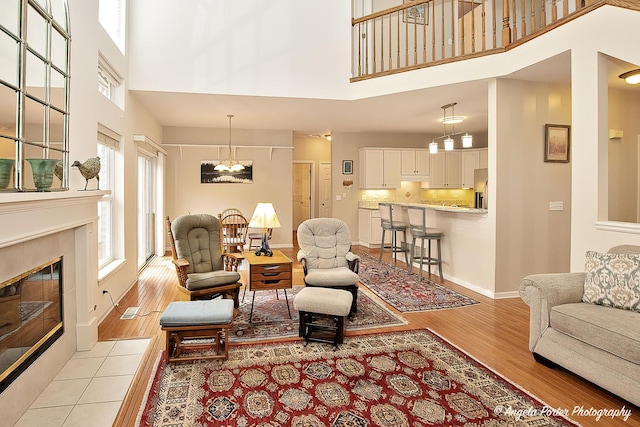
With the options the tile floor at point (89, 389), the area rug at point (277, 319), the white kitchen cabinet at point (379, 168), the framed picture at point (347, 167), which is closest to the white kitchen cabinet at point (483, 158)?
the white kitchen cabinet at point (379, 168)

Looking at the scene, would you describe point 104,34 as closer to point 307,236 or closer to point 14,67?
point 14,67

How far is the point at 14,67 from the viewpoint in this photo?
214cm

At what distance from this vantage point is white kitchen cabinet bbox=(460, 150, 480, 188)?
893 centimetres

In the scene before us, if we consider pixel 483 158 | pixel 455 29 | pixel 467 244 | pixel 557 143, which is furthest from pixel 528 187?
pixel 483 158

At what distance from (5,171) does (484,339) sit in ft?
12.1

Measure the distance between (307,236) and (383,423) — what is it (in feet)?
8.05

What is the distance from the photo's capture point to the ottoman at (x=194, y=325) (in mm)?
2865

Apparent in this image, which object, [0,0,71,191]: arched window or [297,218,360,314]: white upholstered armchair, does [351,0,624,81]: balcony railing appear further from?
[0,0,71,191]: arched window

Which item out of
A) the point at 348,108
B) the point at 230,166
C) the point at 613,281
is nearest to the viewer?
the point at 613,281

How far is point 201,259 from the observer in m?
4.18

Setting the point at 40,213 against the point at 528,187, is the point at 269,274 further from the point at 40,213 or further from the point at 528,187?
the point at 528,187

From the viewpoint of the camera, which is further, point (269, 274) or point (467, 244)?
point (467, 244)

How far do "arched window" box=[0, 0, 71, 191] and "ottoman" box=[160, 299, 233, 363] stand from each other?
4.05ft

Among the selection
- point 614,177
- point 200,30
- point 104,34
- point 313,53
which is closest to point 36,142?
point 104,34
